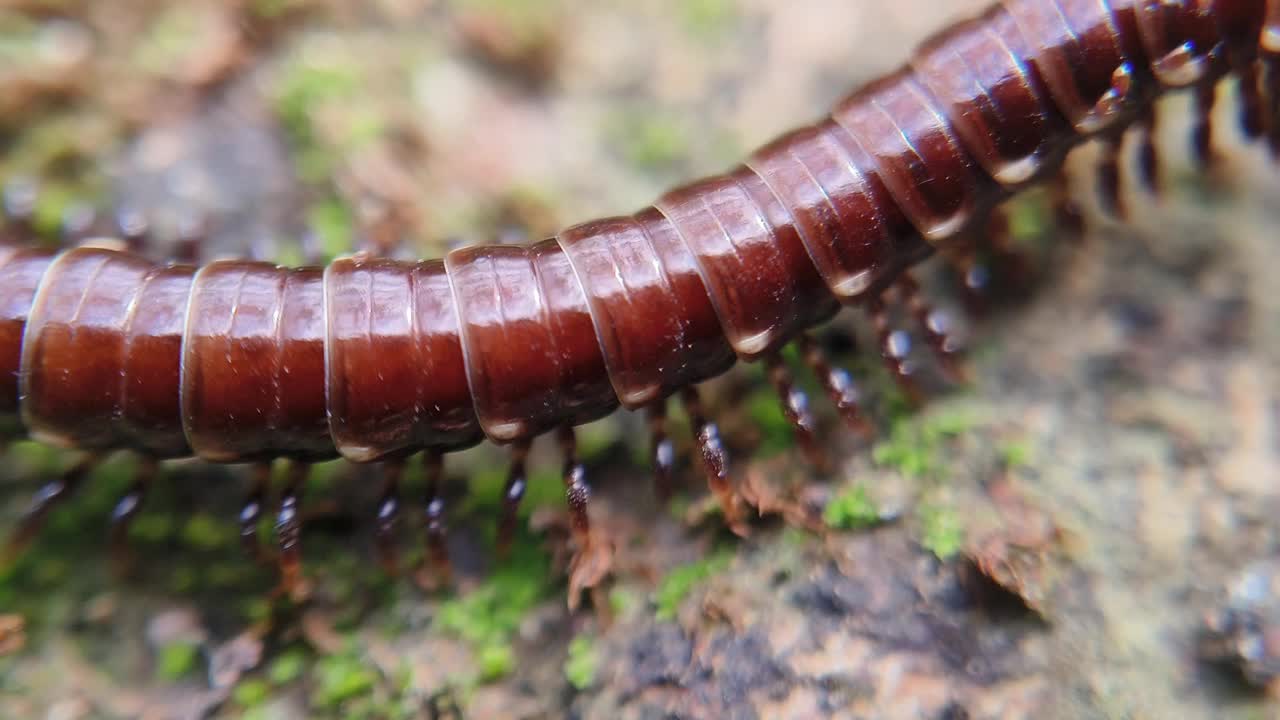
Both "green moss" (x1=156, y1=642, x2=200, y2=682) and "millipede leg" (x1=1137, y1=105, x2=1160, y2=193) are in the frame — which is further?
"millipede leg" (x1=1137, y1=105, x2=1160, y2=193)

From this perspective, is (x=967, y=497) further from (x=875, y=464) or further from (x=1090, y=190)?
(x=1090, y=190)

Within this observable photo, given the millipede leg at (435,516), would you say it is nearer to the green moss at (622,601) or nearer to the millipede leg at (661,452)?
the green moss at (622,601)

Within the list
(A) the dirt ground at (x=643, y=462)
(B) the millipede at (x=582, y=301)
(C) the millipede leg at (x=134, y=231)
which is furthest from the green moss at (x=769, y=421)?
(C) the millipede leg at (x=134, y=231)

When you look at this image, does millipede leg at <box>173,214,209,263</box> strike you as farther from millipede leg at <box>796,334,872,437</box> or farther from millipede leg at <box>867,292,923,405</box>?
millipede leg at <box>867,292,923,405</box>

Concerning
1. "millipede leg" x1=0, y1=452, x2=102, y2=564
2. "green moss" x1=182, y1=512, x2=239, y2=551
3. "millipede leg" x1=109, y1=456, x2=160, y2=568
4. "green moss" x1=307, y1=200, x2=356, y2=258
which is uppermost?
"green moss" x1=307, y1=200, x2=356, y2=258

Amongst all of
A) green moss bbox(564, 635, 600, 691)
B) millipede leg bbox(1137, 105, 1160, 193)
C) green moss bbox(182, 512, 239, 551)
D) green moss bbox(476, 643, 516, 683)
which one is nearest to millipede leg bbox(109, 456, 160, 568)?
green moss bbox(182, 512, 239, 551)

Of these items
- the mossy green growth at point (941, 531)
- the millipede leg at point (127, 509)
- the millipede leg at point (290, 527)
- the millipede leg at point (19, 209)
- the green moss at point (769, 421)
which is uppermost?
the millipede leg at point (19, 209)

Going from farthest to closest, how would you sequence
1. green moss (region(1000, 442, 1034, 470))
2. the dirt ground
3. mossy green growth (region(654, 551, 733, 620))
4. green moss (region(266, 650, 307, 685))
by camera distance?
1. green moss (region(1000, 442, 1034, 470))
2. green moss (region(266, 650, 307, 685))
3. mossy green growth (region(654, 551, 733, 620))
4. the dirt ground
